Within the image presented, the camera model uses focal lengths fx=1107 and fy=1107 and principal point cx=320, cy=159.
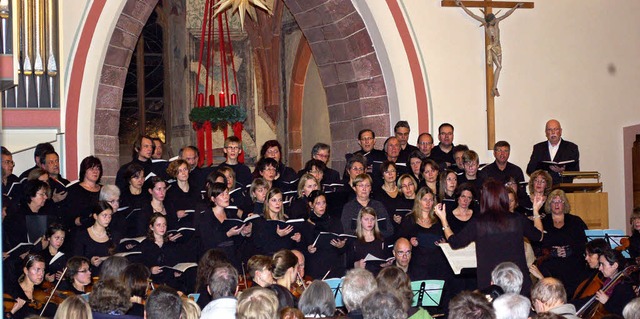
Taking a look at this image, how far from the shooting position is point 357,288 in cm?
543

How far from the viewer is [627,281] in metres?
6.52

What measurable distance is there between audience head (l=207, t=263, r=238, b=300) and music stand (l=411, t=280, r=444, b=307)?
1.40m

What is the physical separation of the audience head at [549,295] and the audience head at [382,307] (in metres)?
0.87

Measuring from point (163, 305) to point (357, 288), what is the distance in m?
1.06

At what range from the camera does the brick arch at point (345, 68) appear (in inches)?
408

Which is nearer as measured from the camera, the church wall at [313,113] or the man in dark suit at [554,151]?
the man in dark suit at [554,151]

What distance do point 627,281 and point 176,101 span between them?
8.62 metres

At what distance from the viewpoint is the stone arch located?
31.3ft

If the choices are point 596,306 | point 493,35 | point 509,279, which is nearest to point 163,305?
point 509,279

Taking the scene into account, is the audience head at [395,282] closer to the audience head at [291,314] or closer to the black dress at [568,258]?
the audience head at [291,314]

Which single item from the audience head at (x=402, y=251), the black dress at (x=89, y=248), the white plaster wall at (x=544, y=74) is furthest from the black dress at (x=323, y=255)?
the white plaster wall at (x=544, y=74)

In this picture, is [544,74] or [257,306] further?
[544,74]

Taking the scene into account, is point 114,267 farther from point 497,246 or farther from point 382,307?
point 497,246

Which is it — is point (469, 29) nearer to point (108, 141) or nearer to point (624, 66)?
point (624, 66)
